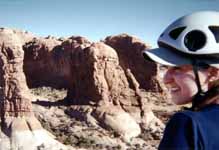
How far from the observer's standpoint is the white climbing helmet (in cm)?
184

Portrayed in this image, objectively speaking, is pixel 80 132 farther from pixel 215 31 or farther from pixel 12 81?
pixel 215 31

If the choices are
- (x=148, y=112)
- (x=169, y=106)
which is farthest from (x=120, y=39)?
(x=148, y=112)

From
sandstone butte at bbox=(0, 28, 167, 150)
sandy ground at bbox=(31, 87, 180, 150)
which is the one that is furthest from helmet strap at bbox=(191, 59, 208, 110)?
sandy ground at bbox=(31, 87, 180, 150)

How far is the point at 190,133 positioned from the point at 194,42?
34cm

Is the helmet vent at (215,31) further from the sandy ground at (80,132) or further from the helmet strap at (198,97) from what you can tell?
the sandy ground at (80,132)

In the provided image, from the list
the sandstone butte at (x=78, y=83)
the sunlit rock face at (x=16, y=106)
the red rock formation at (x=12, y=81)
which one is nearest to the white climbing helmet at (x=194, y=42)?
the sandstone butte at (x=78, y=83)

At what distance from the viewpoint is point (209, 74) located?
6.13 feet

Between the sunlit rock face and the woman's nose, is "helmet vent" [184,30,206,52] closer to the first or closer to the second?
the woman's nose

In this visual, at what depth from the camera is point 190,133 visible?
1.68m

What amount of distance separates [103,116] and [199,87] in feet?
97.5

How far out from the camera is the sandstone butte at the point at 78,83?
90.8 ft

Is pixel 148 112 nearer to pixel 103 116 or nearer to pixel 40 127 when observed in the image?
pixel 103 116

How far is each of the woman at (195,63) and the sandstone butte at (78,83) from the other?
2429cm

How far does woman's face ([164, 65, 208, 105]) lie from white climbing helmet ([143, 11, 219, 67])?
0.11 feet
